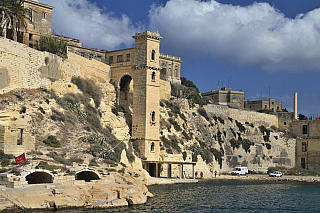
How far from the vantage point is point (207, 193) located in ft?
109

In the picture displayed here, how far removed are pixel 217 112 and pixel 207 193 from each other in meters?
27.2

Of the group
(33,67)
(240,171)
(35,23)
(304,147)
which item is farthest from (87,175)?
(304,147)

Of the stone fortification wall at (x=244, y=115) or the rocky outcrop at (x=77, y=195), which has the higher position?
the stone fortification wall at (x=244, y=115)

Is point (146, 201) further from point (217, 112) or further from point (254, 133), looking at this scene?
point (254, 133)

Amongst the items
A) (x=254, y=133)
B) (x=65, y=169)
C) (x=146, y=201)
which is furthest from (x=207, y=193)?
(x=254, y=133)

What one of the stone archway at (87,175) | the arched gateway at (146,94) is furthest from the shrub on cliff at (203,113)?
the stone archway at (87,175)

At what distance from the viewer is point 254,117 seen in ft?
211

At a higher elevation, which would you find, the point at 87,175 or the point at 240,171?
the point at 87,175

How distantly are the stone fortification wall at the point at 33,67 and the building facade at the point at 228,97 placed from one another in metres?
38.7

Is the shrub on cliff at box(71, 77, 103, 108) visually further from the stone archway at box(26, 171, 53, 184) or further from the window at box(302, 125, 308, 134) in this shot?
the window at box(302, 125, 308, 134)

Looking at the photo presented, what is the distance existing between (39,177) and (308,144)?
46.4m

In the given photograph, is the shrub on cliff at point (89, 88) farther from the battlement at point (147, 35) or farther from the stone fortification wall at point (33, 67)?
the battlement at point (147, 35)

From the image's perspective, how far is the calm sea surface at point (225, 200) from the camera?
86.2 ft

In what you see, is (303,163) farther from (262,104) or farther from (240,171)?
(262,104)
